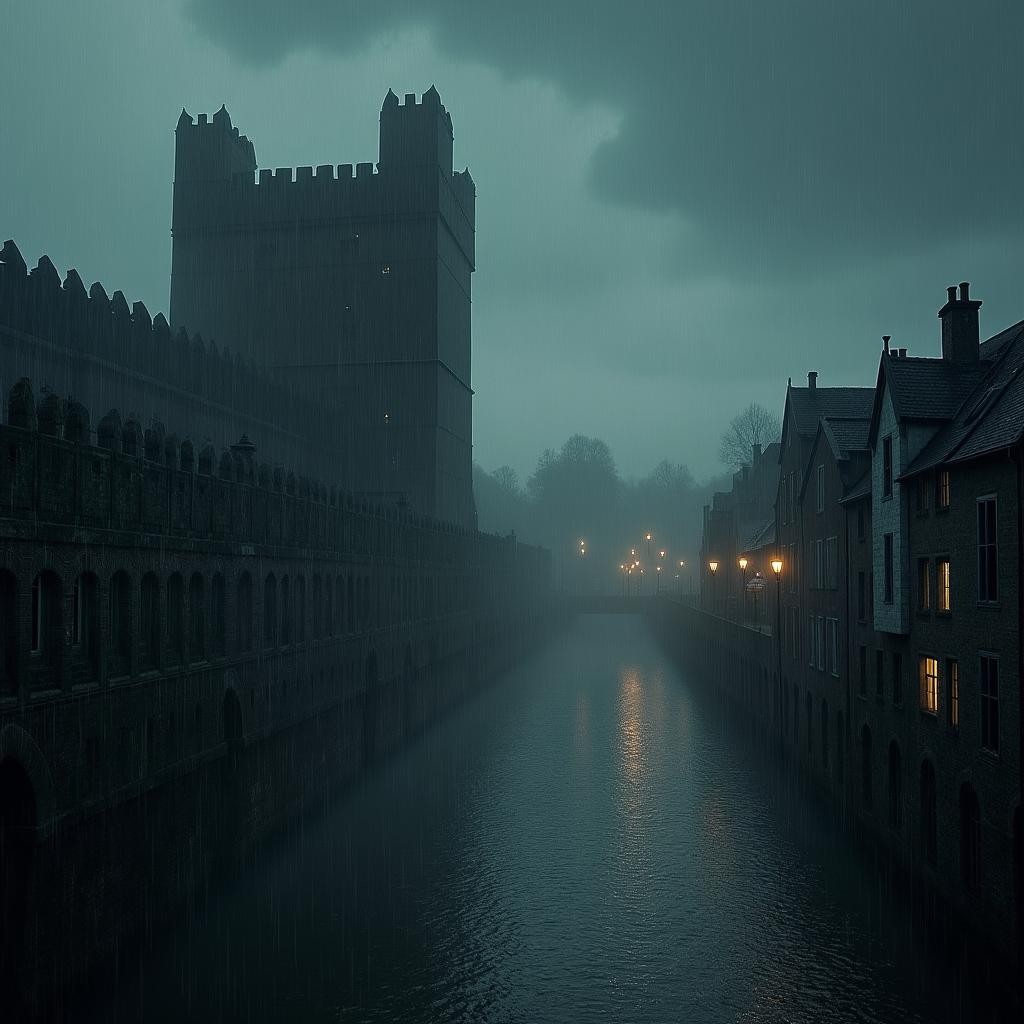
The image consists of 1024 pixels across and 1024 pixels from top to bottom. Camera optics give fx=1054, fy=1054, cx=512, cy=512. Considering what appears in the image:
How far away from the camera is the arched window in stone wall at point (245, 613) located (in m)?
28.8

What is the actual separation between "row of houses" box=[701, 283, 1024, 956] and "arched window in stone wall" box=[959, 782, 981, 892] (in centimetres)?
4

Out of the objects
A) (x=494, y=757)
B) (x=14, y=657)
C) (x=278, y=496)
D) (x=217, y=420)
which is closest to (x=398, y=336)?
(x=217, y=420)

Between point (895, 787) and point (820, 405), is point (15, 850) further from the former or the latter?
point (820, 405)

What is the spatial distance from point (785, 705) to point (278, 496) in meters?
22.4

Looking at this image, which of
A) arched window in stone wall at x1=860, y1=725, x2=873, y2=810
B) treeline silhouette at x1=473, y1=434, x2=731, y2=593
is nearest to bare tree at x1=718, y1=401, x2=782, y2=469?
treeline silhouette at x1=473, y1=434, x2=731, y2=593

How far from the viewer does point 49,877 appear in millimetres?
17531

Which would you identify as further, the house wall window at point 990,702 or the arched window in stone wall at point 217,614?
the arched window in stone wall at point 217,614

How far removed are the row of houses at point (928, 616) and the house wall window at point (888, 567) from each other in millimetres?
66

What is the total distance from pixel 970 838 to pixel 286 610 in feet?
67.2

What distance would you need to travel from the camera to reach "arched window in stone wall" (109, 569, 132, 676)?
2088 cm

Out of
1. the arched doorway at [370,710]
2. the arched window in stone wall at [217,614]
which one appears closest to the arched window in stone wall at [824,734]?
the arched doorway at [370,710]

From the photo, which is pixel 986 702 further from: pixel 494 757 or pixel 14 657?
pixel 494 757

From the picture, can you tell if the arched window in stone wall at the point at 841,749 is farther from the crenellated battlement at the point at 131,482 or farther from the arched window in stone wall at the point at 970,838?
the crenellated battlement at the point at 131,482

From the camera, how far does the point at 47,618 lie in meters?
18.4
